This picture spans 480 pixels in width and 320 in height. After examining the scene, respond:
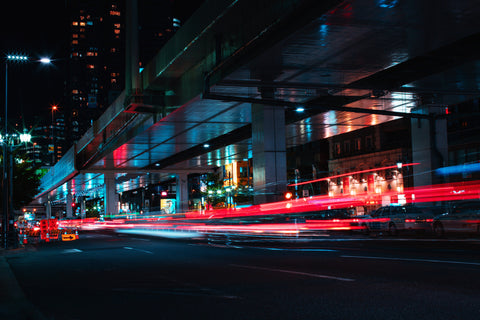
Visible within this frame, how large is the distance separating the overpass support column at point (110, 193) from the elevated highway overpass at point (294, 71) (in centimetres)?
2367

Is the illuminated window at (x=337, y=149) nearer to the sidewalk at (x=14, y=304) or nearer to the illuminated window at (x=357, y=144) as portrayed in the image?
the illuminated window at (x=357, y=144)

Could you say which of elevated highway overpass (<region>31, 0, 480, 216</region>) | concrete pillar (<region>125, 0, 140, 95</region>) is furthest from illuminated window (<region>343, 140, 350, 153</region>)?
concrete pillar (<region>125, 0, 140, 95</region>)

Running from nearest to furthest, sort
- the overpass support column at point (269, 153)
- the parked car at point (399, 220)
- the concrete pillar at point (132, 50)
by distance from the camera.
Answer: the overpass support column at point (269, 153)
the parked car at point (399, 220)
the concrete pillar at point (132, 50)

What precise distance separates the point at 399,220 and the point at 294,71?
1383 centimetres

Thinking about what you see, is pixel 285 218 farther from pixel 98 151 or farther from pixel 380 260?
pixel 98 151

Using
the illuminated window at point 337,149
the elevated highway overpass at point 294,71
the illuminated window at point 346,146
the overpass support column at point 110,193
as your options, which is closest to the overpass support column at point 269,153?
the elevated highway overpass at point 294,71

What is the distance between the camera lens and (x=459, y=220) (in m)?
26.0

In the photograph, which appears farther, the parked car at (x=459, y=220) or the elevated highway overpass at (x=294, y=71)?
the parked car at (x=459, y=220)

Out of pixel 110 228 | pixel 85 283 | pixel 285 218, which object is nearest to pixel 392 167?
pixel 110 228

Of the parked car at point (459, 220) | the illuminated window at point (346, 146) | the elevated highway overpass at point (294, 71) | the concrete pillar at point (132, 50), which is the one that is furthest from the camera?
the illuminated window at point (346, 146)

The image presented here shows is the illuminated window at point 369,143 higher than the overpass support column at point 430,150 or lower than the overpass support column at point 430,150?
higher

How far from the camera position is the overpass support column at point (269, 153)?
92.7ft

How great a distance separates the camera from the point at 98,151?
4969cm

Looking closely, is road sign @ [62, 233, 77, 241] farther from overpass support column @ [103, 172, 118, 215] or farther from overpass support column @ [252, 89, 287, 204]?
overpass support column @ [103, 172, 118, 215]
